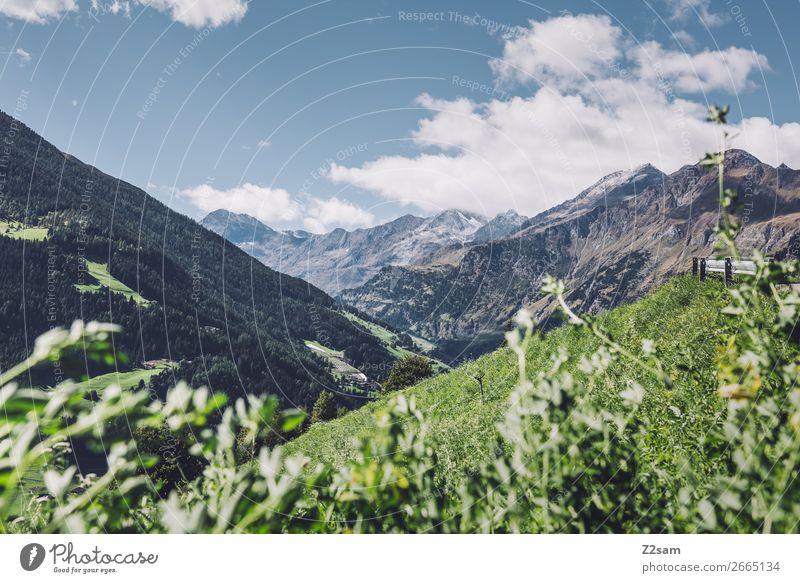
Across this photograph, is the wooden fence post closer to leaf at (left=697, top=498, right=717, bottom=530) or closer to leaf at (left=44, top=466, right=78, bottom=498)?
leaf at (left=697, top=498, right=717, bottom=530)

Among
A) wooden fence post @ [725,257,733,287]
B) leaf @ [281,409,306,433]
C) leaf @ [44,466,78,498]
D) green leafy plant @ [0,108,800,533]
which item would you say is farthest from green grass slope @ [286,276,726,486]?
leaf @ [44,466,78,498]

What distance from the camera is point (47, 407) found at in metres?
1.30

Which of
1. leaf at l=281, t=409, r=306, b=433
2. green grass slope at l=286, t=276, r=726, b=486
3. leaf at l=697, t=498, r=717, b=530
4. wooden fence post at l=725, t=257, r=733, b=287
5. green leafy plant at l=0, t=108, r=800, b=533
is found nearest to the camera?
green leafy plant at l=0, t=108, r=800, b=533

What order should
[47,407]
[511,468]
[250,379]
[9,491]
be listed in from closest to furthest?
[47,407] < [9,491] < [511,468] < [250,379]

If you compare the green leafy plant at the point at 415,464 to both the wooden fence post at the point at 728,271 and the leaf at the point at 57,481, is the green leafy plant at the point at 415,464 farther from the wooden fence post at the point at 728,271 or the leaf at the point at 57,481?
the wooden fence post at the point at 728,271

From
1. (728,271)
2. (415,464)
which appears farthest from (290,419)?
(728,271)

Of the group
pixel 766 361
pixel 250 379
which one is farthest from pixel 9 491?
pixel 250 379

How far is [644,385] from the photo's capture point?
679 centimetres

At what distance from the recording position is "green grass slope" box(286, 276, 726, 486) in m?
3.39

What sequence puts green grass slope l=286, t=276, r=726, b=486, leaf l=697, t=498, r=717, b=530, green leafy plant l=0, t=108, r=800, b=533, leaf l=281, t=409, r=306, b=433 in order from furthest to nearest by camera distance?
green grass slope l=286, t=276, r=726, b=486 < leaf l=697, t=498, r=717, b=530 < leaf l=281, t=409, r=306, b=433 < green leafy plant l=0, t=108, r=800, b=533

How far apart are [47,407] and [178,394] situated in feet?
1.06

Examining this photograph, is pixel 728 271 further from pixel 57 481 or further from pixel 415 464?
pixel 57 481
